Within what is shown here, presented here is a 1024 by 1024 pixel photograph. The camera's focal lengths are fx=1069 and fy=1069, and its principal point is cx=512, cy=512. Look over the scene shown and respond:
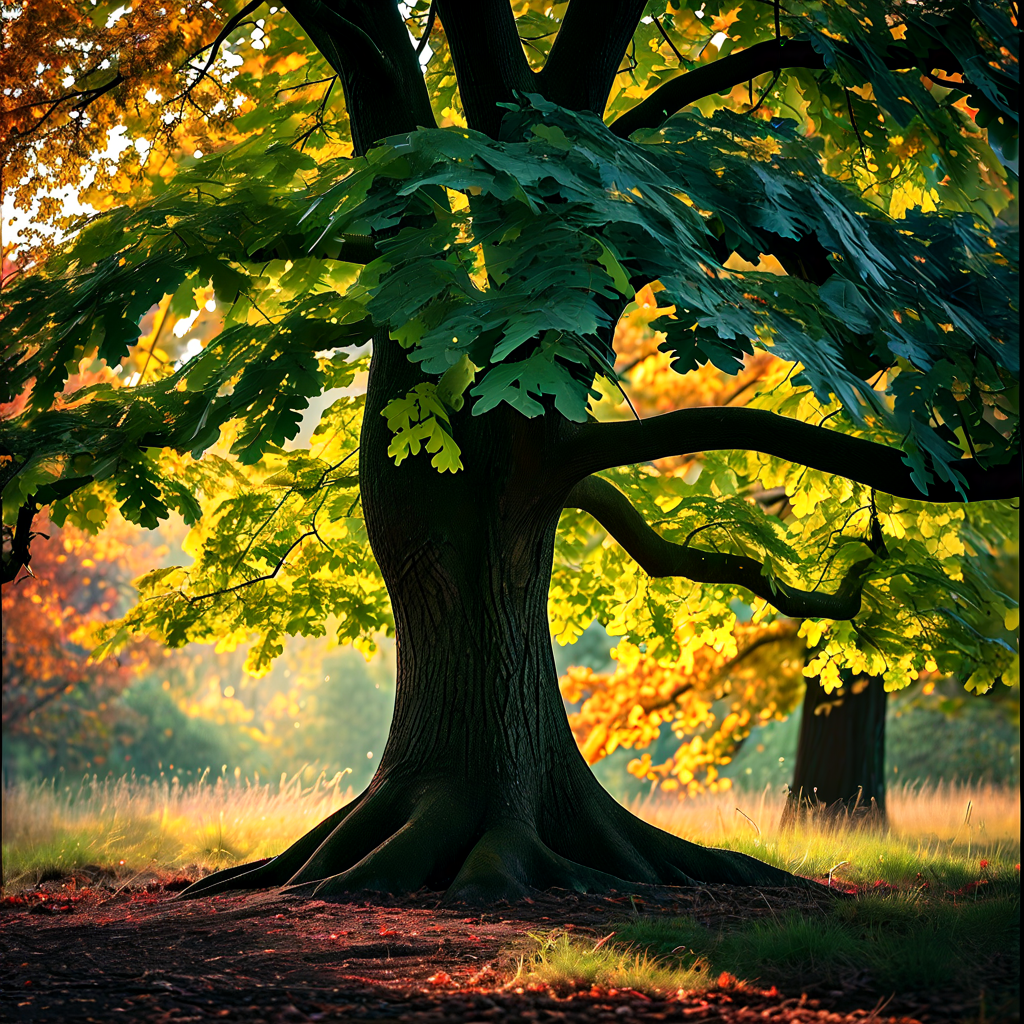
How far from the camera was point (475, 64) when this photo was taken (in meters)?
6.26

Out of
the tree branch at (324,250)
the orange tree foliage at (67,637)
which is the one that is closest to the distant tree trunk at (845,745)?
the tree branch at (324,250)

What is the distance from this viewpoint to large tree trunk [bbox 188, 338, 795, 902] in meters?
6.08

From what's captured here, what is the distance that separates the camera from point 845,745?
11672mm

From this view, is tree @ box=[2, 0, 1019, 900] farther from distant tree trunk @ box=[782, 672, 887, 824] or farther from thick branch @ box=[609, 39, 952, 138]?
distant tree trunk @ box=[782, 672, 887, 824]

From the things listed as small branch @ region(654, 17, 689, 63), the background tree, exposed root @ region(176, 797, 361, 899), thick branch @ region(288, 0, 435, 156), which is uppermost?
small branch @ region(654, 17, 689, 63)

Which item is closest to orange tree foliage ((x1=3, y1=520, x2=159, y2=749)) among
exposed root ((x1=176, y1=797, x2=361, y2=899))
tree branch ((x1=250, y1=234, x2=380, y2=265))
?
exposed root ((x1=176, y1=797, x2=361, y2=899))

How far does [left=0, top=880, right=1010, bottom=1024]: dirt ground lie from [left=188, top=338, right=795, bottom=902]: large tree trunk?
1.72 feet

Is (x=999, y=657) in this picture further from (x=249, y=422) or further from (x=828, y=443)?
(x=249, y=422)

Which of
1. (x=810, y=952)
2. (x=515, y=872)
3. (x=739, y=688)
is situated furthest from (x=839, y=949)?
(x=739, y=688)

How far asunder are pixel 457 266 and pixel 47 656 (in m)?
18.2

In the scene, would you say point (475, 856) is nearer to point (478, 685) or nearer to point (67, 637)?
point (478, 685)

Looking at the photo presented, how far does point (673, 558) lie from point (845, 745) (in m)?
5.73

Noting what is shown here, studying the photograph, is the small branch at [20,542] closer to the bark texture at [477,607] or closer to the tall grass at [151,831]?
the bark texture at [477,607]

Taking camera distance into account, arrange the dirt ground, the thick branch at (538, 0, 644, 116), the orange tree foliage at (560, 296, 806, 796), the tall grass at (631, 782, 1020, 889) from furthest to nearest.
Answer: the orange tree foliage at (560, 296, 806, 796)
the tall grass at (631, 782, 1020, 889)
the thick branch at (538, 0, 644, 116)
the dirt ground
